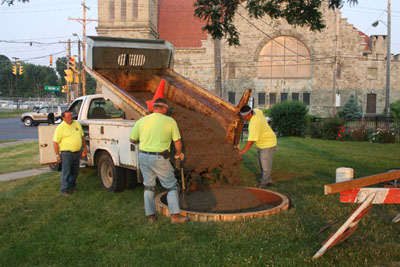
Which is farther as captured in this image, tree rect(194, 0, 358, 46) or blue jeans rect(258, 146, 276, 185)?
tree rect(194, 0, 358, 46)

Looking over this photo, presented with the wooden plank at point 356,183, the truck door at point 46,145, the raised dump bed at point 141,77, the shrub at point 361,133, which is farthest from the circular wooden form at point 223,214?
the shrub at point 361,133

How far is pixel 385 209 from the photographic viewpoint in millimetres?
5980

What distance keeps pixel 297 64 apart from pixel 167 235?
3923cm

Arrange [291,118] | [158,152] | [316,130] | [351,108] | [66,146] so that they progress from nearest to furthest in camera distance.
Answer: [158,152]
[66,146]
[316,130]
[291,118]
[351,108]

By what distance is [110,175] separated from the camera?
25.6 feet

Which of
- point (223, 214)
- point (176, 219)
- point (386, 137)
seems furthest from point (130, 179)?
point (386, 137)

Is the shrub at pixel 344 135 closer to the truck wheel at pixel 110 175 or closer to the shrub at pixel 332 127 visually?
the shrub at pixel 332 127

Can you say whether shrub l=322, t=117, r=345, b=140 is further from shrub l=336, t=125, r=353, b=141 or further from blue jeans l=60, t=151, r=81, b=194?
blue jeans l=60, t=151, r=81, b=194

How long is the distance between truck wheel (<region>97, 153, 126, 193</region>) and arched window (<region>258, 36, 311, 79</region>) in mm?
35969

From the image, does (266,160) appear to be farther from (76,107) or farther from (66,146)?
(76,107)

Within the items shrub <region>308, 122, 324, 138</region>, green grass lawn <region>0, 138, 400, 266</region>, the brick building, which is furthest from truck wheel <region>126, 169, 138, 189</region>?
the brick building

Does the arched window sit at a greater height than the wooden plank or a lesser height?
greater

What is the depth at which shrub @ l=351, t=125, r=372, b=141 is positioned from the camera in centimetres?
1770

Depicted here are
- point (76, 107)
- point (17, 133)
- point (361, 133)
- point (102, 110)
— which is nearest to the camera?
point (102, 110)
